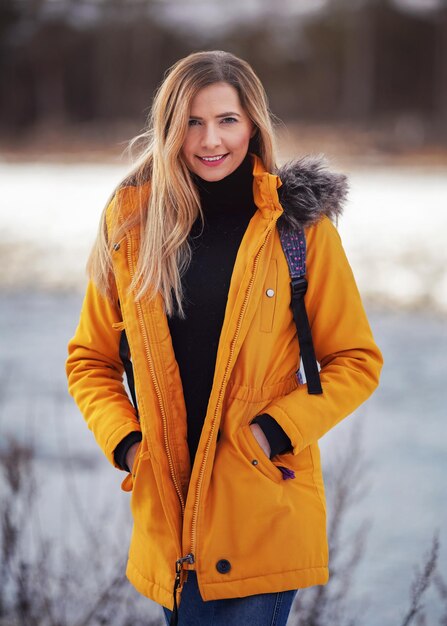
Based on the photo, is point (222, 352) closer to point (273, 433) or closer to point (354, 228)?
point (273, 433)

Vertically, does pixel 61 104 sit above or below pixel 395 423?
above

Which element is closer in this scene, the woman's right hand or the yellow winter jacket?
the yellow winter jacket

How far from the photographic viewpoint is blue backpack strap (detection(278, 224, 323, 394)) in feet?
5.88

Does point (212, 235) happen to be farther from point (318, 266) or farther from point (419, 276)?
point (419, 276)

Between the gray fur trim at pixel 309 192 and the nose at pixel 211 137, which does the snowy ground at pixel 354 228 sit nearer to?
the gray fur trim at pixel 309 192

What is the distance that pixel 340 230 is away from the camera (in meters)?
10.2

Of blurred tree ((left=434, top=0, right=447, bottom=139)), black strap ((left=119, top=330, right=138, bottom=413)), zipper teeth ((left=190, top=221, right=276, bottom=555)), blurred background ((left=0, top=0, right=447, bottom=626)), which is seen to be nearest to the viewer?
zipper teeth ((left=190, top=221, right=276, bottom=555))

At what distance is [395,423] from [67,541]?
6.48ft

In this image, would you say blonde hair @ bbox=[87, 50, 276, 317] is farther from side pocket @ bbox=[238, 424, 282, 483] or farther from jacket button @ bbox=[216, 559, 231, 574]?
jacket button @ bbox=[216, 559, 231, 574]

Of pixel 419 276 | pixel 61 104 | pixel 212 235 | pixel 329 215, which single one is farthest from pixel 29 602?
pixel 61 104


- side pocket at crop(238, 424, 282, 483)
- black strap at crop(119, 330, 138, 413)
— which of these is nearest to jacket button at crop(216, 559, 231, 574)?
side pocket at crop(238, 424, 282, 483)

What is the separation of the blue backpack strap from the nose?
0.81 feet

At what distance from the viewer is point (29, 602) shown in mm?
2678

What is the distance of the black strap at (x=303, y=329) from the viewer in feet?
5.88
